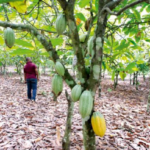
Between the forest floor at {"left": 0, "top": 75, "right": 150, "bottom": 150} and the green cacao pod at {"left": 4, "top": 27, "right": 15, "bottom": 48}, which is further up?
the green cacao pod at {"left": 4, "top": 27, "right": 15, "bottom": 48}

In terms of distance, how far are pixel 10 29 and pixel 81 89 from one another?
1.60ft

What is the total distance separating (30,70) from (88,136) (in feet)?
10.8

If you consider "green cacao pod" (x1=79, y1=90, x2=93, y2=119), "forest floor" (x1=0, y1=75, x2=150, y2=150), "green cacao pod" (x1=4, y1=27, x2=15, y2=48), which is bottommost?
"forest floor" (x1=0, y1=75, x2=150, y2=150)

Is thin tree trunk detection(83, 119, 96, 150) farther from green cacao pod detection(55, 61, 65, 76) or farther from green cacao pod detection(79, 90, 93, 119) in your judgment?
green cacao pod detection(55, 61, 65, 76)

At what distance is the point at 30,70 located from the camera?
157 inches

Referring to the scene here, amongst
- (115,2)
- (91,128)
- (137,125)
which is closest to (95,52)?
(115,2)

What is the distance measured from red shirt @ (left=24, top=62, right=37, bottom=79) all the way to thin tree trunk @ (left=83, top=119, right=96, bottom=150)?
3.21 m

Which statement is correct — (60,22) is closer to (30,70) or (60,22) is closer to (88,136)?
(88,136)

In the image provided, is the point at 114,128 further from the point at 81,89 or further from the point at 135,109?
the point at 81,89

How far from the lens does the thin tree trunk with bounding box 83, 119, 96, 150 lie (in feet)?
3.09

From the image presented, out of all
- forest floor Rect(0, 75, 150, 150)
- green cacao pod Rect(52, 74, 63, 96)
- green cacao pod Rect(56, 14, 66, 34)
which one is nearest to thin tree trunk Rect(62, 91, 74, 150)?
forest floor Rect(0, 75, 150, 150)

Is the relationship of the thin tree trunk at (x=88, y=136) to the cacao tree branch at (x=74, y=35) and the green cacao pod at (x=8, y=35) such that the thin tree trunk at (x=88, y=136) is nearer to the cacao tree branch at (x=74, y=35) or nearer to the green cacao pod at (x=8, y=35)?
the cacao tree branch at (x=74, y=35)

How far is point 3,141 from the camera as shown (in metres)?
2.00

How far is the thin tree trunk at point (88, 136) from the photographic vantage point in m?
0.94
